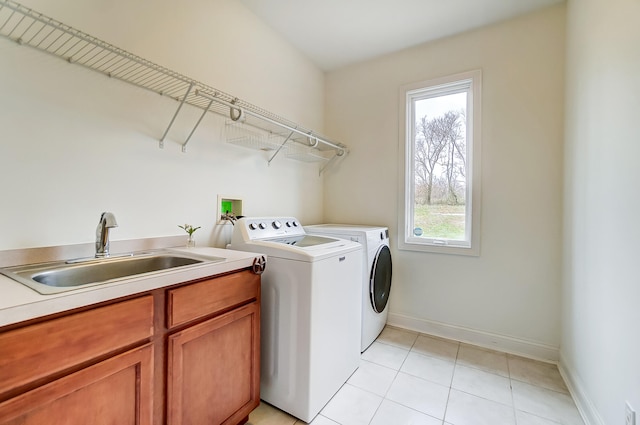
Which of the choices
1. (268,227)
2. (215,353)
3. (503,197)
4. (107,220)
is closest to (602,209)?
(503,197)

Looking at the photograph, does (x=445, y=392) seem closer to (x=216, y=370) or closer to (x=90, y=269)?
(x=216, y=370)

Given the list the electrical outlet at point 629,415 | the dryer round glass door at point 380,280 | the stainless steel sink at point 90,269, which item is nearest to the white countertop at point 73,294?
the stainless steel sink at point 90,269

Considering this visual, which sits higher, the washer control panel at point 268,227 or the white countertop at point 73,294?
the washer control panel at point 268,227

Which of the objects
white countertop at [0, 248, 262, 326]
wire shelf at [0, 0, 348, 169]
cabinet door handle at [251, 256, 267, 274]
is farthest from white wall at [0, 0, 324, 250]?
cabinet door handle at [251, 256, 267, 274]

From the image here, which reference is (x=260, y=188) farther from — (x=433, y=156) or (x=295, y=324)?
(x=433, y=156)

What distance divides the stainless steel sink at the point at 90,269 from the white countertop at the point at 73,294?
0.03m

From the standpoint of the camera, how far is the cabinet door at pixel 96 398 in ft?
2.31

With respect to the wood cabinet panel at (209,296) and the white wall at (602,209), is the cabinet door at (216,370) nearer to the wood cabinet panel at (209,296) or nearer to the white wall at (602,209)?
the wood cabinet panel at (209,296)

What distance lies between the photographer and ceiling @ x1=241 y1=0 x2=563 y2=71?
2.02 metres

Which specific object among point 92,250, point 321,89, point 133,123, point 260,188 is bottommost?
point 92,250

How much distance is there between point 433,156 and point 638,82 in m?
1.45

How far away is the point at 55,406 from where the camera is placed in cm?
75

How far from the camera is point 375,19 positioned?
218 centimetres

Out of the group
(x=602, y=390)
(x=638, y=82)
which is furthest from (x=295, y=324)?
→ (x=638, y=82)
